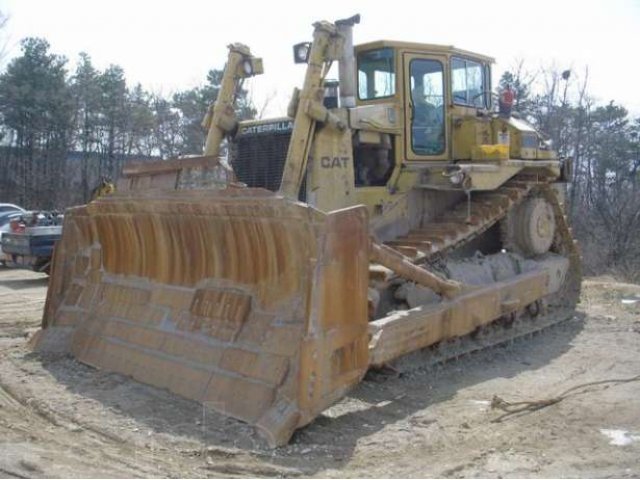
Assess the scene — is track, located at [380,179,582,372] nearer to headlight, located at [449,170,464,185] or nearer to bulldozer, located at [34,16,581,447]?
bulldozer, located at [34,16,581,447]

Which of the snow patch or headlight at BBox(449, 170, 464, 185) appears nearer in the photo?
the snow patch

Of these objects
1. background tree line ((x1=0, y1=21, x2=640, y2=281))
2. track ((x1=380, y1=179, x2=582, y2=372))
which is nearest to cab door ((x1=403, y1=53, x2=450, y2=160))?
track ((x1=380, y1=179, x2=582, y2=372))

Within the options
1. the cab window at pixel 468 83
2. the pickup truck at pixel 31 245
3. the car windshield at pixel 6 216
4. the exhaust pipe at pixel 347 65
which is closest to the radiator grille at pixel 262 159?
the exhaust pipe at pixel 347 65

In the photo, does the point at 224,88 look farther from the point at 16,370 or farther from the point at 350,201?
the point at 16,370

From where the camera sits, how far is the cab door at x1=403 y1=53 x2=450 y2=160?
25.9 ft

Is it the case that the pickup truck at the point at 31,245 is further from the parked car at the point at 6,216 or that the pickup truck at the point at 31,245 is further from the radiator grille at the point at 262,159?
the radiator grille at the point at 262,159

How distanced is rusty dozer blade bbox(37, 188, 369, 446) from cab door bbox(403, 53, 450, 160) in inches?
117

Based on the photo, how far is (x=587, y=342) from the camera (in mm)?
8133

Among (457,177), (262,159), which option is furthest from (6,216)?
(457,177)

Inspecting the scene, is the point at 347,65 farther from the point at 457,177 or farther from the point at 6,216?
the point at 6,216

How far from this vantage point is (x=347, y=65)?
7113 mm

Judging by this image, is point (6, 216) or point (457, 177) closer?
point (457, 177)

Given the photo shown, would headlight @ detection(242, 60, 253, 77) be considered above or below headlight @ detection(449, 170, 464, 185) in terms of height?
above

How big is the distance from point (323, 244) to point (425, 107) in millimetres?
3813
